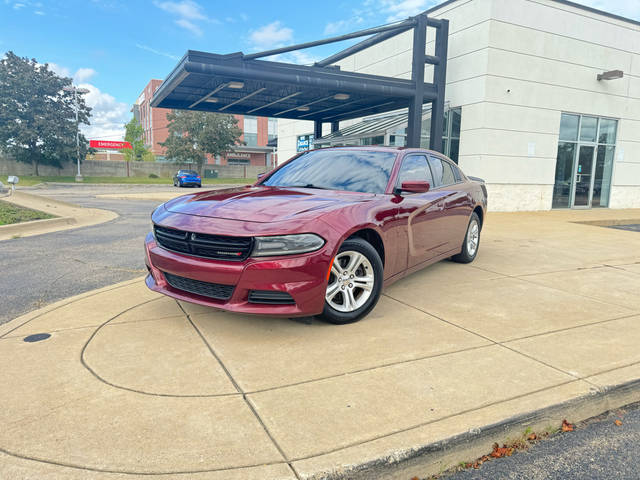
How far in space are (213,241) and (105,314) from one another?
145 centimetres

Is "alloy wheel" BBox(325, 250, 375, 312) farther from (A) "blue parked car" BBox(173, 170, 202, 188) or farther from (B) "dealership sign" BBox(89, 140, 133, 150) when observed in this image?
(B) "dealership sign" BBox(89, 140, 133, 150)

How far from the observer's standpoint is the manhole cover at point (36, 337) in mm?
3469

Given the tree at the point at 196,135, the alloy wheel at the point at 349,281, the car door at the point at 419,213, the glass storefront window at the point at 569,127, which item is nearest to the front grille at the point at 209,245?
the alloy wheel at the point at 349,281

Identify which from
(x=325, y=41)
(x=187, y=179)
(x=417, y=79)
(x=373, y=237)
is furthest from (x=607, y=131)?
(x=187, y=179)

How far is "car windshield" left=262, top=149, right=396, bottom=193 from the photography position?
4535 millimetres

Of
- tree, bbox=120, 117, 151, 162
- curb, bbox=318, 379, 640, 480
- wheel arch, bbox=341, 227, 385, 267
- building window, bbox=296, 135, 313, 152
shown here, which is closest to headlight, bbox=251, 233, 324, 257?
wheel arch, bbox=341, 227, 385, 267

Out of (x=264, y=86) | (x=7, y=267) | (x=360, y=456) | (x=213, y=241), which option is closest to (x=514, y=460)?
(x=360, y=456)

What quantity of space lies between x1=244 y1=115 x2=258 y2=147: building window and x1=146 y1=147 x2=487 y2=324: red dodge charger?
7684cm

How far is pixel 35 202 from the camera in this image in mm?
15359

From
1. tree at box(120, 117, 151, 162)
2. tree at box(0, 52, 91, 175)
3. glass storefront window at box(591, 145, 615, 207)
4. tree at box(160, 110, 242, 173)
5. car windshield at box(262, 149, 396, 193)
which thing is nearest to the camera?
car windshield at box(262, 149, 396, 193)

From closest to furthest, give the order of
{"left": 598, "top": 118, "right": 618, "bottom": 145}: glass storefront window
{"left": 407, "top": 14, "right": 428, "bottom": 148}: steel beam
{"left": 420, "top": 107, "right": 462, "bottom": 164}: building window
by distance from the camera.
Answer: {"left": 407, "top": 14, "right": 428, "bottom": 148}: steel beam
{"left": 420, "top": 107, "right": 462, "bottom": 164}: building window
{"left": 598, "top": 118, "right": 618, "bottom": 145}: glass storefront window

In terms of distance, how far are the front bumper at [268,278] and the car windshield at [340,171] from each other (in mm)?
1267

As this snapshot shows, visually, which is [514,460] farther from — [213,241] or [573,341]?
[213,241]

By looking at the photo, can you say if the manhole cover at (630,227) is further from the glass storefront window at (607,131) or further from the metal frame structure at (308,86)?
the metal frame structure at (308,86)
